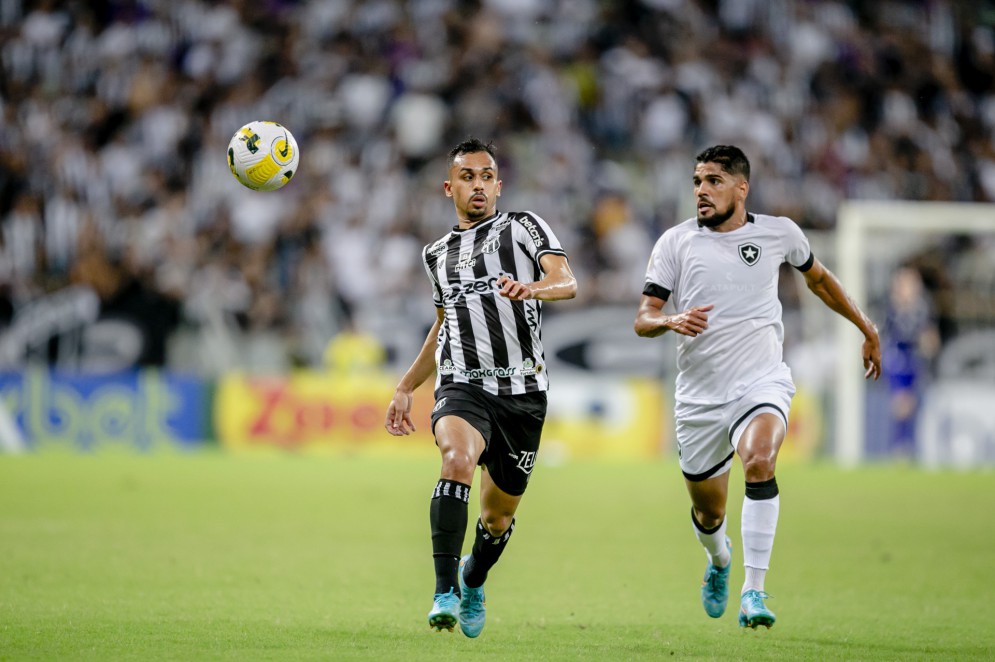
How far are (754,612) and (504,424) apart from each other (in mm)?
1524

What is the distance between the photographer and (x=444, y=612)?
6.32 meters

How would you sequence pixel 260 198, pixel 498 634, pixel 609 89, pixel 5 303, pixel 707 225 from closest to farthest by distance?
pixel 498 634 → pixel 707 225 → pixel 5 303 → pixel 260 198 → pixel 609 89

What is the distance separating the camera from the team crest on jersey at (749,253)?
776 centimetres

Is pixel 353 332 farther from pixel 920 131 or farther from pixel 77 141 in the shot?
pixel 920 131

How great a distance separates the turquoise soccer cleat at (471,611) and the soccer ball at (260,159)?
2.44 m

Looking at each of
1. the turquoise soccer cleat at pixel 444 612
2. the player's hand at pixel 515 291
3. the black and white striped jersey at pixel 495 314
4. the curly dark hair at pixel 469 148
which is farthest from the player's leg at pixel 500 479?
the curly dark hair at pixel 469 148

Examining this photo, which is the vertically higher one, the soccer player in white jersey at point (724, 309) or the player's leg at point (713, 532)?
the soccer player in white jersey at point (724, 309)

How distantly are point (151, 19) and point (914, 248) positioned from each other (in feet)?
44.5

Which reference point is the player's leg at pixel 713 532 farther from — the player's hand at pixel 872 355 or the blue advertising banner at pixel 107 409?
the blue advertising banner at pixel 107 409

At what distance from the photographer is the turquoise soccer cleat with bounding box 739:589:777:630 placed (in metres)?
6.77

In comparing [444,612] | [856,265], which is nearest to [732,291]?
[444,612]

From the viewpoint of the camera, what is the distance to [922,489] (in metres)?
16.7

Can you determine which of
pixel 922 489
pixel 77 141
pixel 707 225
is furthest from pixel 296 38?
pixel 707 225

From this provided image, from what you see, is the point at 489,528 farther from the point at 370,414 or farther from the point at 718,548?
the point at 370,414
